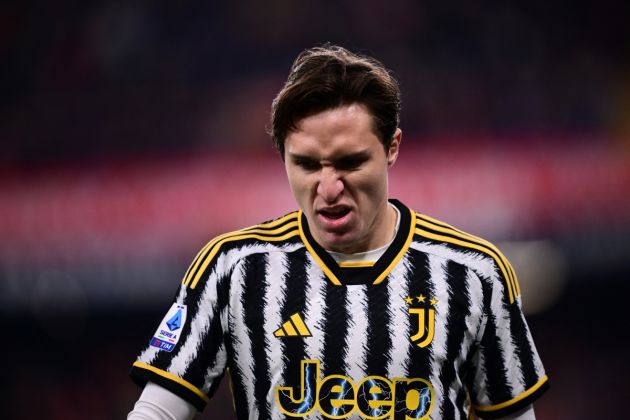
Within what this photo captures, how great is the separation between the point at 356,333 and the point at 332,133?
0.36 metres

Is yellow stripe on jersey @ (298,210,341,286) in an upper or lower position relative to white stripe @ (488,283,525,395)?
upper

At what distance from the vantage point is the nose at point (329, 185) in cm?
148

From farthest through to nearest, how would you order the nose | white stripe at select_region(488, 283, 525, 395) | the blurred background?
the blurred background < white stripe at select_region(488, 283, 525, 395) < the nose

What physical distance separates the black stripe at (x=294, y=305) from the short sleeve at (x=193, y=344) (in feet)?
0.38

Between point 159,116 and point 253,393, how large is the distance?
2.29m

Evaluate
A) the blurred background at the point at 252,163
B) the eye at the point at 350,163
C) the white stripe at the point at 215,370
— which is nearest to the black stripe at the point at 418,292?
the eye at the point at 350,163

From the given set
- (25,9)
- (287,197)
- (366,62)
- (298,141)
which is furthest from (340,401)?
(25,9)

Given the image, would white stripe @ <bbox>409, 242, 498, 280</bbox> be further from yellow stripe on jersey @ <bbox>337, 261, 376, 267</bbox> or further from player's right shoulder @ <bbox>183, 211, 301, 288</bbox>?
player's right shoulder @ <bbox>183, 211, 301, 288</bbox>

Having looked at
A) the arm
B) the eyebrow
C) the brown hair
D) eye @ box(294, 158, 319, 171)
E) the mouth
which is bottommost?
the arm

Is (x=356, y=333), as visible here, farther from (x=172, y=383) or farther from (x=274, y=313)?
(x=172, y=383)

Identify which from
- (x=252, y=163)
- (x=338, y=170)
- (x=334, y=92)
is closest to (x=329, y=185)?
(x=338, y=170)

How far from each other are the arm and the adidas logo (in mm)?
207

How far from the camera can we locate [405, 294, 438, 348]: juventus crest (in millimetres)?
1559

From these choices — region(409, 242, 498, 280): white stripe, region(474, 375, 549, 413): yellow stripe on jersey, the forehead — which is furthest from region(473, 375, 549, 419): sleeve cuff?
the forehead
